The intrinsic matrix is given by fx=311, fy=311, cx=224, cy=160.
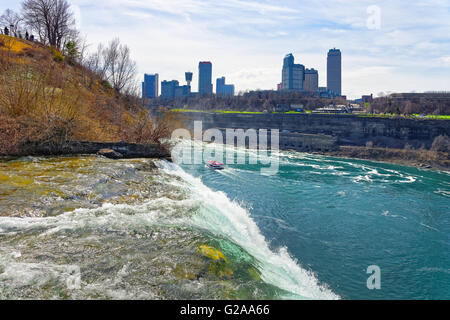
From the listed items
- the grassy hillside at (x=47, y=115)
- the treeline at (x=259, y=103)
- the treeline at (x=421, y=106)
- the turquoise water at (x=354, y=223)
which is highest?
the treeline at (x=259, y=103)

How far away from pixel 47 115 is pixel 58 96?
14.6 feet

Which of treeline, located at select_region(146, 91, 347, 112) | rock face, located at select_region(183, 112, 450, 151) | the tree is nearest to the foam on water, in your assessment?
the tree

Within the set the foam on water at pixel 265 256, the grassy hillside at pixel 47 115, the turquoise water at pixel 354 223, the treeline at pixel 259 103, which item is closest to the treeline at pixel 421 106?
the treeline at pixel 259 103

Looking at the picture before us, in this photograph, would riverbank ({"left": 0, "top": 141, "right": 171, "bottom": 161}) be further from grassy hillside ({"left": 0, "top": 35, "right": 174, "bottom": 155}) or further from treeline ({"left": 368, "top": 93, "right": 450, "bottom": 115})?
treeline ({"left": 368, "top": 93, "right": 450, "bottom": 115})

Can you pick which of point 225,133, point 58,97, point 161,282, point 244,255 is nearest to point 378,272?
point 244,255

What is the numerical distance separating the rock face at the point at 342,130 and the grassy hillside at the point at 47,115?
86.7 ft

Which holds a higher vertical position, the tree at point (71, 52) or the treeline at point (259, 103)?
the treeline at point (259, 103)

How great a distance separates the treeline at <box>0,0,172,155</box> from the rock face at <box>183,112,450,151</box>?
703 inches

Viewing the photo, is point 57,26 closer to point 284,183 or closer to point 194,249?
point 284,183

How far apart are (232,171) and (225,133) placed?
40527mm

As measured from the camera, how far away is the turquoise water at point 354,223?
1259 centimetres

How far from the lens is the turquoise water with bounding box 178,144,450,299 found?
496 inches

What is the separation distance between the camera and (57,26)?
134ft

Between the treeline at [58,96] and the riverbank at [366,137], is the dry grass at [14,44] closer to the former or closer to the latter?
the treeline at [58,96]
